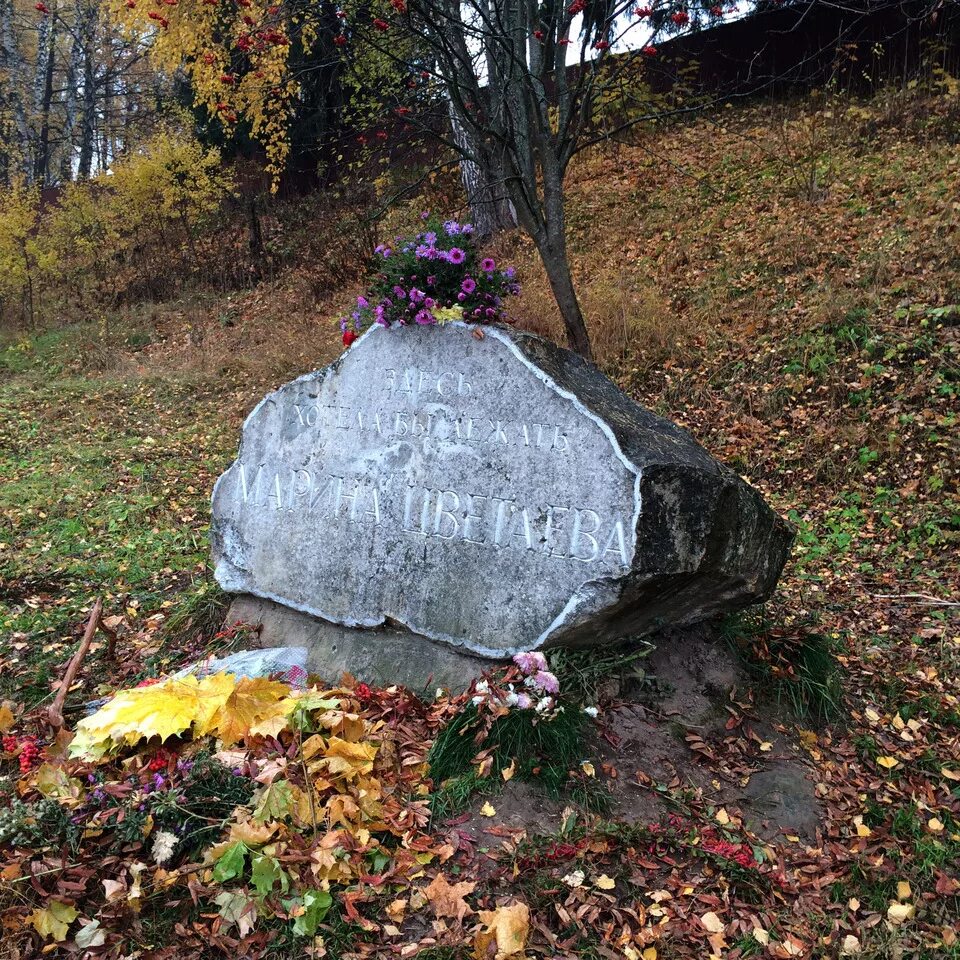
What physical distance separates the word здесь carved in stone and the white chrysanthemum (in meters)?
1.76

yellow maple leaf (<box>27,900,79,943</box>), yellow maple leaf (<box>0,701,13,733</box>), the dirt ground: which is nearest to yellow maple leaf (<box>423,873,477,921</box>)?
the dirt ground

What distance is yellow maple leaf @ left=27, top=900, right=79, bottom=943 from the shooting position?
2.55 meters

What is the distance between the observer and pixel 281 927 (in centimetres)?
263

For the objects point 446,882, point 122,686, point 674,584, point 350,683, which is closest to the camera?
point 446,882

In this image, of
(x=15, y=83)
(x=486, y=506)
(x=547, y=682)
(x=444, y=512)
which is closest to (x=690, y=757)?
(x=547, y=682)

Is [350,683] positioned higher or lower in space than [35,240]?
lower

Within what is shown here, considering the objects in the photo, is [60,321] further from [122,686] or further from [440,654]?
[440,654]

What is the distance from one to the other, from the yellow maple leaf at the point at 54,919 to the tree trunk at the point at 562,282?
5884mm

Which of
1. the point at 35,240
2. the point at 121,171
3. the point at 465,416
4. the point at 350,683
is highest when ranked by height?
the point at 121,171

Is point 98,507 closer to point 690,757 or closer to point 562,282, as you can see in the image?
point 562,282

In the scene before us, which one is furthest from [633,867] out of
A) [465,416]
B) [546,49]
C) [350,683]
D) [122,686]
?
[546,49]

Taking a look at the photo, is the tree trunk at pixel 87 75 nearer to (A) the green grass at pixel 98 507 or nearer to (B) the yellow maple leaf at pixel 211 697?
(A) the green grass at pixel 98 507

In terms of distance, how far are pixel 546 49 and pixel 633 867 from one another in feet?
23.7

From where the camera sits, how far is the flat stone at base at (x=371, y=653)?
150 inches
